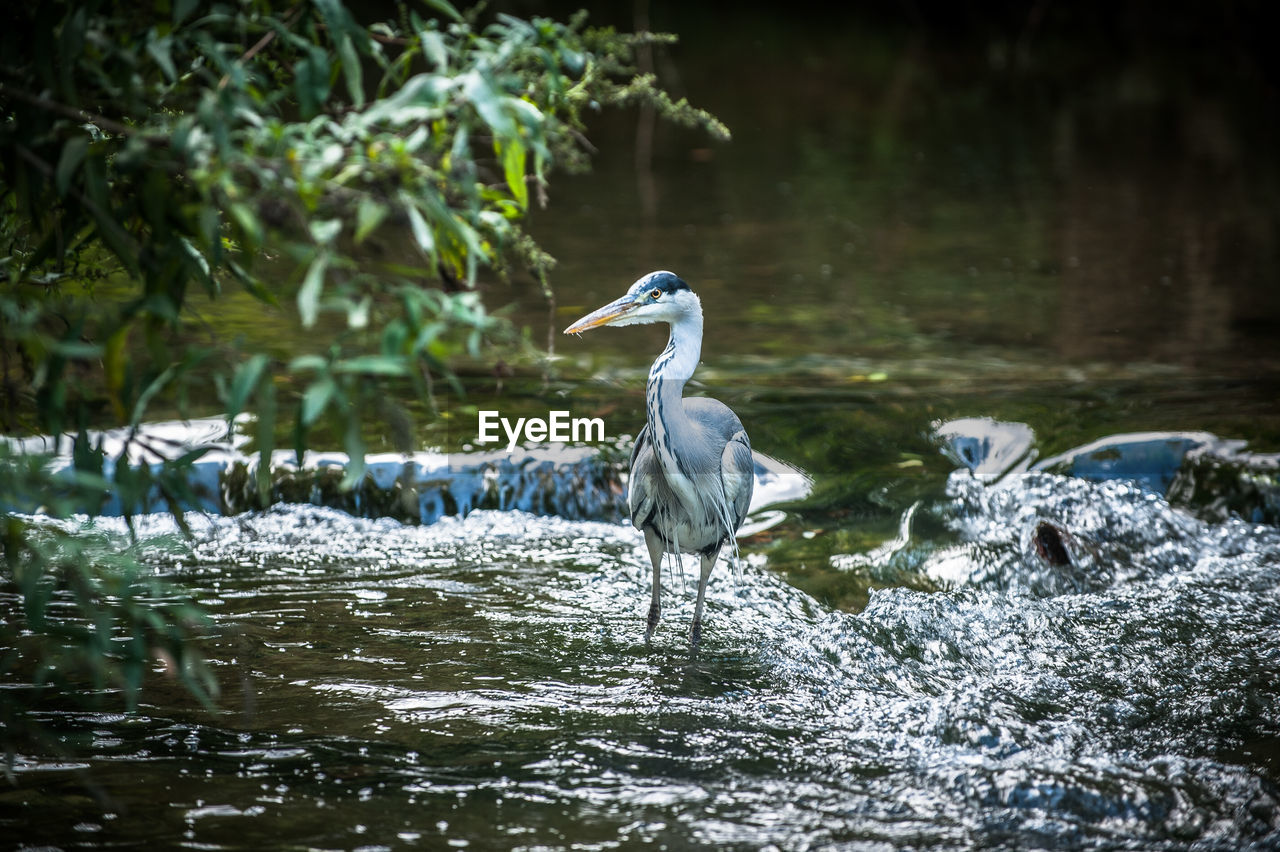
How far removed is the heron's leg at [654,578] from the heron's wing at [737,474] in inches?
11.0

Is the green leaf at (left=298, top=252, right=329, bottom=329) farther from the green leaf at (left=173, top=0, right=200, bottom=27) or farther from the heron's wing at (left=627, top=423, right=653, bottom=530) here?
the heron's wing at (left=627, top=423, right=653, bottom=530)

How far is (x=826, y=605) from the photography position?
4355 mm

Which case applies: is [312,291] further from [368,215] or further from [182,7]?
[182,7]

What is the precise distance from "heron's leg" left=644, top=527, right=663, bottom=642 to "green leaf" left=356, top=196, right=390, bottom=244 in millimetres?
2369

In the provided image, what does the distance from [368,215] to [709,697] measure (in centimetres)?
213

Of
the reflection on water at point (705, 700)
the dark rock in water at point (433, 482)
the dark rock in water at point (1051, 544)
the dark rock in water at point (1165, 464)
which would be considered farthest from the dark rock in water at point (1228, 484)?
the dark rock in water at point (433, 482)

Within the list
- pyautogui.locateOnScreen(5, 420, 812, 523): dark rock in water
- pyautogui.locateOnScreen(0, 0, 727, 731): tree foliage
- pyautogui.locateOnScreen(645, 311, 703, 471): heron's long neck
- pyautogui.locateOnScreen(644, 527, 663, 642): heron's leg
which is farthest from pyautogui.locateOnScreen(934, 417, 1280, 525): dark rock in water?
pyautogui.locateOnScreen(0, 0, 727, 731): tree foliage

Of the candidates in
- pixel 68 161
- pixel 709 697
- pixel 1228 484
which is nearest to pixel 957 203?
pixel 1228 484

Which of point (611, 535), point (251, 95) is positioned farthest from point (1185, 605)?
point (251, 95)

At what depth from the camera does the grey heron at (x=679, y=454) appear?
12.8 feet

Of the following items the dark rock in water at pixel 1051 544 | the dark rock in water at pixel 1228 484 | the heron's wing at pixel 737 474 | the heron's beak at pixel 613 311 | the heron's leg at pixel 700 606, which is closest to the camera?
the heron's beak at pixel 613 311

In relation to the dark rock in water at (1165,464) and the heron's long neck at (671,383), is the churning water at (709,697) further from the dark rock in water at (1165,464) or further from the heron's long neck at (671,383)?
the heron's long neck at (671,383)

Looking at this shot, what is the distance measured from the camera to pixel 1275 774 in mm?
3111

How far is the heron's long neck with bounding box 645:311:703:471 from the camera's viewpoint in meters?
3.89
